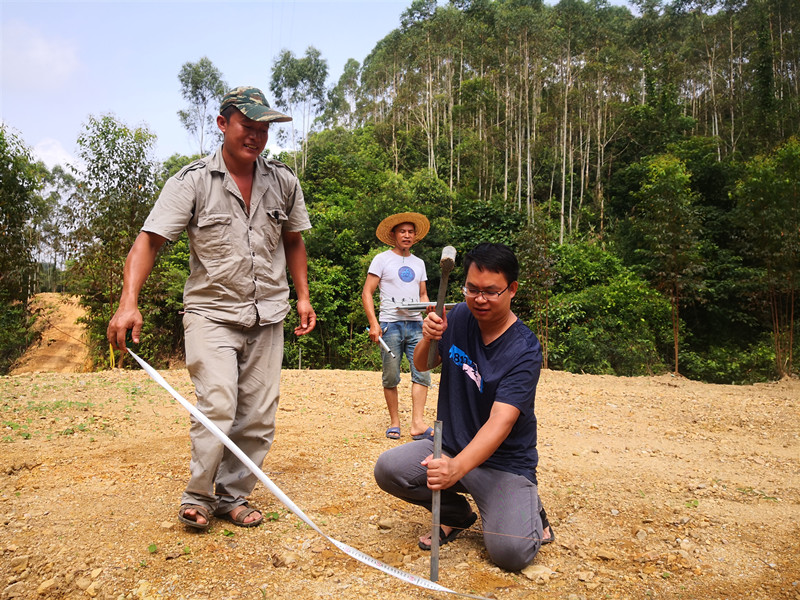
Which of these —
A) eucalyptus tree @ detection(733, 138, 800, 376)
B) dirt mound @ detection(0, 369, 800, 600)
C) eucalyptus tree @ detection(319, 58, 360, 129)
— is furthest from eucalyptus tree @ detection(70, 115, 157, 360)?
eucalyptus tree @ detection(319, 58, 360, 129)

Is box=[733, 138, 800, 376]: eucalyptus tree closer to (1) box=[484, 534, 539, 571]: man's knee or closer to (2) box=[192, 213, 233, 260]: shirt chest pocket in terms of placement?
(1) box=[484, 534, 539, 571]: man's knee

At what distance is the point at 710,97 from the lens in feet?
112

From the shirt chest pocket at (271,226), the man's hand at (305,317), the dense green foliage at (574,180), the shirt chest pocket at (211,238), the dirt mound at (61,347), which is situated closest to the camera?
the shirt chest pocket at (211,238)

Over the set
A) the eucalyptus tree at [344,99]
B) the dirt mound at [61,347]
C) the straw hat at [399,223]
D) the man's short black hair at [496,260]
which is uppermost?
the eucalyptus tree at [344,99]

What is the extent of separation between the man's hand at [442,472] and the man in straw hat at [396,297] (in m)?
2.52

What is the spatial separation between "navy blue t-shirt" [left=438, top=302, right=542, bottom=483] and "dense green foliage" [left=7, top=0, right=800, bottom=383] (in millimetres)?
10292

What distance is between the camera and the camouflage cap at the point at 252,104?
2.90 meters

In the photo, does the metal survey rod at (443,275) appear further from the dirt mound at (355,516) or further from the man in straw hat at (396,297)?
the man in straw hat at (396,297)

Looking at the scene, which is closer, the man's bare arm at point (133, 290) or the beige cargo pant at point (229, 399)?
the man's bare arm at point (133, 290)

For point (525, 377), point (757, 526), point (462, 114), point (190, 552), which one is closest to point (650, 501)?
point (757, 526)

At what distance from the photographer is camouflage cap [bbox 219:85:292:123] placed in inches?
114

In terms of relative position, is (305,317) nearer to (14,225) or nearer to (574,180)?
(14,225)

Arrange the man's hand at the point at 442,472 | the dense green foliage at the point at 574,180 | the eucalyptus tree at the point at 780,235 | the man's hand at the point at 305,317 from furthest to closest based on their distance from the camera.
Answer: the dense green foliage at the point at 574,180 → the eucalyptus tree at the point at 780,235 → the man's hand at the point at 305,317 → the man's hand at the point at 442,472

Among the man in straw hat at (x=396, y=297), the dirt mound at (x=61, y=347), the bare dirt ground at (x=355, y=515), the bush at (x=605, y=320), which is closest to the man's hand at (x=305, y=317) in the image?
the bare dirt ground at (x=355, y=515)
